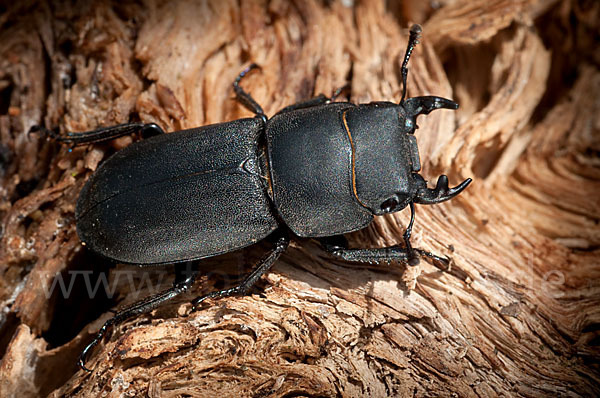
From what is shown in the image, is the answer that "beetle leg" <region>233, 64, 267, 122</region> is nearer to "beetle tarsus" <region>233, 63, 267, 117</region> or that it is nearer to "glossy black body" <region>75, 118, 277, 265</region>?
"beetle tarsus" <region>233, 63, 267, 117</region>

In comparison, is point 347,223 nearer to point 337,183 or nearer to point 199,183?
point 337,183

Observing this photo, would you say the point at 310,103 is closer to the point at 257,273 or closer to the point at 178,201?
the point at 178,201

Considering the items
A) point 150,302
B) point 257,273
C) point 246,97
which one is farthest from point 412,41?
point 150,302

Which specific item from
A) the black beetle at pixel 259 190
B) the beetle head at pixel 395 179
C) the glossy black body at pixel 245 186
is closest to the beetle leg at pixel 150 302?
the black beetle at pixel 259 190

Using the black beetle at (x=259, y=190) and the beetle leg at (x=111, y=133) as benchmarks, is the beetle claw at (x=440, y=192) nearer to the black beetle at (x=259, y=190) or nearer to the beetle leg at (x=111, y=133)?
the black beetle at (x=259, y=190)

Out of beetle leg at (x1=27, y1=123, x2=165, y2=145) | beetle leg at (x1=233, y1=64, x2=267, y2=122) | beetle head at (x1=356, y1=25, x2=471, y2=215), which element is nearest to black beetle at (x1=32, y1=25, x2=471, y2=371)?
beetle head at (x1=356, y1=25, x2=471, y2=215)

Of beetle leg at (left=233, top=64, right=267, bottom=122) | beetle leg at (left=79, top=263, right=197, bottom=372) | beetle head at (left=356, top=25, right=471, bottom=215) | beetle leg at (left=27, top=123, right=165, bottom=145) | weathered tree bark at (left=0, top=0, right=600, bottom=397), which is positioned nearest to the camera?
weathered tree bark at (left=0, top=0, right=600, bottom=397)
